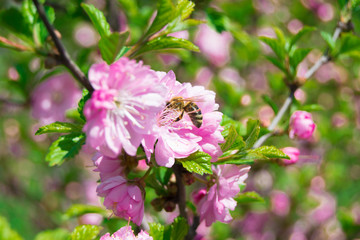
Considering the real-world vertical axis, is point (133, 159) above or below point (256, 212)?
above

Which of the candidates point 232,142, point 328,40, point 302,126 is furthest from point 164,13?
point 328,40

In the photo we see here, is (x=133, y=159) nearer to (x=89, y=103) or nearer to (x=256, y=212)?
(x=89, y=103)

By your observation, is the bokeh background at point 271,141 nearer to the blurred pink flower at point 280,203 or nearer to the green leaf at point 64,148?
the blurred pink flower at point 280,203

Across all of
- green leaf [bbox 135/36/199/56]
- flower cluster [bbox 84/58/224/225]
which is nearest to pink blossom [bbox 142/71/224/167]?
flower cluster [bbox 84/58/224/225]

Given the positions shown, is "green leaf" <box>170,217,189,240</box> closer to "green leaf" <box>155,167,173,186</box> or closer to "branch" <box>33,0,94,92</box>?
"green leaf" <box>155,167,173,186</box>

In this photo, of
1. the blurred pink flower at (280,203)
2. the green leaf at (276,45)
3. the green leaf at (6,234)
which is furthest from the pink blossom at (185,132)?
the blurred pink flower at (280,203)

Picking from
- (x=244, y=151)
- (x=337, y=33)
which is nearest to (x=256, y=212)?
(x=337, y=33)
